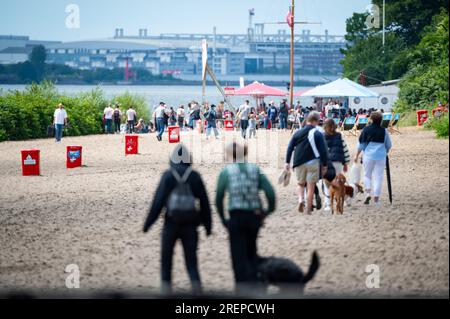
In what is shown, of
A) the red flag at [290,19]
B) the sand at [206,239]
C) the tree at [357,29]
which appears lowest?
the sand at [206,239]

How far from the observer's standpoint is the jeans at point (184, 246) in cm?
916

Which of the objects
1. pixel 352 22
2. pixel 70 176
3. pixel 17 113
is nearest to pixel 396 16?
pixel 352 22

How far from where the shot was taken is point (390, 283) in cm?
1027

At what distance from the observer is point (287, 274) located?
8758mm

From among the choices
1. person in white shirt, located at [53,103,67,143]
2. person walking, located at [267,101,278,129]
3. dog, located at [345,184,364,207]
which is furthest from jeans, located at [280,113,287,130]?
dog, located at [345,184,364,207]

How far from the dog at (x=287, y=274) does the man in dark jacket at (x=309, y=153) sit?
18.9ft

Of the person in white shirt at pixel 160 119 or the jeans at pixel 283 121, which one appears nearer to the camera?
the person in white shirt at pixel 160 119

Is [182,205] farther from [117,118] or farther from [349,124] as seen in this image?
[117,118]

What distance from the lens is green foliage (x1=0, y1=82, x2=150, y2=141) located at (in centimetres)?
4197

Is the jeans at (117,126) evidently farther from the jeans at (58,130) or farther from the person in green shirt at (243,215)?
the person in green shirt at (243,215)

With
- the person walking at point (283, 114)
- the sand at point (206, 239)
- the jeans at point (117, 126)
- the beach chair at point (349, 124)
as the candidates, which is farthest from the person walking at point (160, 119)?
the sand at point (206, 239)

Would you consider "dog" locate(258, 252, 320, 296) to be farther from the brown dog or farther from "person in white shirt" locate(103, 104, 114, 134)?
"person in white shirt" locate(103, 104, 114, 134)

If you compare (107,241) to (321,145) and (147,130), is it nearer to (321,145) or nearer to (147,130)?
(321,145)

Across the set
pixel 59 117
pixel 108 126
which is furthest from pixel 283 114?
pixel 59 117
